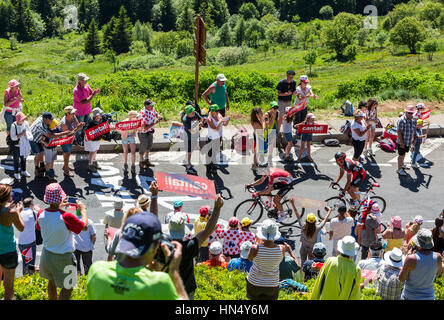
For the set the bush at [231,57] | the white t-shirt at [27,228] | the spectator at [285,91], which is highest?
the spectator at [285,91]

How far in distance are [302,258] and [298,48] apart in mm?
71622

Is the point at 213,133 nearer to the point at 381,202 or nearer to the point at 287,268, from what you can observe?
the point at 381,202

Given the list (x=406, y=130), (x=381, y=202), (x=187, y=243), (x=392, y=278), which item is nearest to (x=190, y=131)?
(x=381, y=202)

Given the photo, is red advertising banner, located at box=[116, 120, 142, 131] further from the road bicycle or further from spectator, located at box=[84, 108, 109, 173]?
the road bicycle

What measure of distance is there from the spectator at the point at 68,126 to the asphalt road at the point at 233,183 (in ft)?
0.75

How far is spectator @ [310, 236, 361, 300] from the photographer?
6.00m

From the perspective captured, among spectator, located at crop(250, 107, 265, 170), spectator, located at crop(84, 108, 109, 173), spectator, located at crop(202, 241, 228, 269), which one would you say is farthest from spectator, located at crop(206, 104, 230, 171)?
spectator, located at crop(202, 241, 228, 269)

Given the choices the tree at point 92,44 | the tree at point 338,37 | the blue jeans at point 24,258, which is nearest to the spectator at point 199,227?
the blue jeans at point 24,258

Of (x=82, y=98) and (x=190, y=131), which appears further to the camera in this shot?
(x=82, y=98)

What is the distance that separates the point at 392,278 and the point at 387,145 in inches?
382

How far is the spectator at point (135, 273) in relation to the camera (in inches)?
158

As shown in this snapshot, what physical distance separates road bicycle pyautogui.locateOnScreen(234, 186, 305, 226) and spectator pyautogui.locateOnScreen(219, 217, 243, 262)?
2356mm

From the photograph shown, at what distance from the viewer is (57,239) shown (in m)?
6.83

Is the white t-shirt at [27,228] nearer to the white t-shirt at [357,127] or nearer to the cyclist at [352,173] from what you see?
the cyclist at [352,173]
